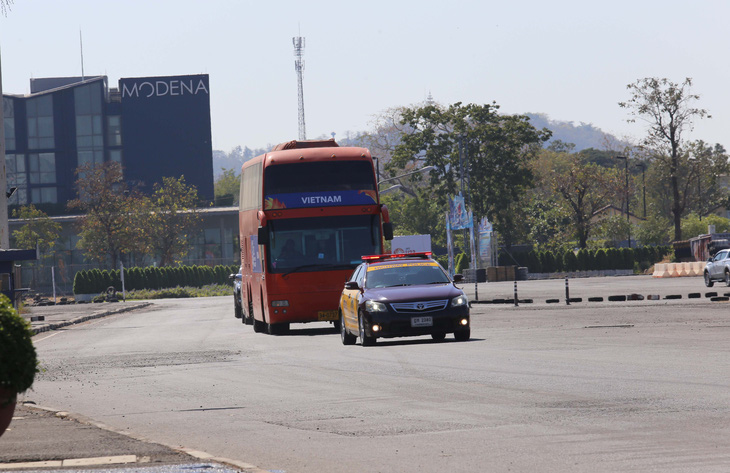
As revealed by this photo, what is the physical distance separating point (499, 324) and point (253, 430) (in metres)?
18.2

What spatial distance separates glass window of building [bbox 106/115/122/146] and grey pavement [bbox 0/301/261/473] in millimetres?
109083

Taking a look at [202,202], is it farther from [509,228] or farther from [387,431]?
[387,431]

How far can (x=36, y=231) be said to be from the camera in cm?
9831

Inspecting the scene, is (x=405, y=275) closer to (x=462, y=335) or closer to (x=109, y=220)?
(x=462, y=335)

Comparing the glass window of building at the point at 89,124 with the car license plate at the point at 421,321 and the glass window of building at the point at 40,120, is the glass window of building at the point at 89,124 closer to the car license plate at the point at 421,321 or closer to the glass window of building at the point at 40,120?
the glass window of building at the point at 40,120

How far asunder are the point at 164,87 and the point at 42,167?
588 inches

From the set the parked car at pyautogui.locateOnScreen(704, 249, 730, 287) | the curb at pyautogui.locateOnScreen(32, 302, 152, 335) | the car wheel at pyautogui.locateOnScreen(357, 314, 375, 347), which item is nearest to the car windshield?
the car wheel at pyautogui.locateOnScreen(357, 314, 375, 347)

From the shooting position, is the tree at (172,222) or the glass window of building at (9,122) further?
the glass window of building at (9,122)

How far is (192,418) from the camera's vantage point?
11875 millimetres

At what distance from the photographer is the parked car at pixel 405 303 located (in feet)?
68.1

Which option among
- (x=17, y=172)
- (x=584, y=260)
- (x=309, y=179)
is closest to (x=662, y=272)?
(x=584, y=260)

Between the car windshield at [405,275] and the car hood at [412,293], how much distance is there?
1.31ft

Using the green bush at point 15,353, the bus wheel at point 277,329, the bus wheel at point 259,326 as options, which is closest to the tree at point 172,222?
the bus wheel at point 259,326

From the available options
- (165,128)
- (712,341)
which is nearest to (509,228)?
(165,128)
